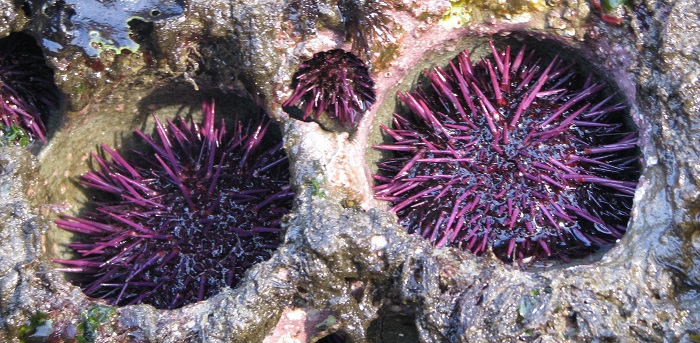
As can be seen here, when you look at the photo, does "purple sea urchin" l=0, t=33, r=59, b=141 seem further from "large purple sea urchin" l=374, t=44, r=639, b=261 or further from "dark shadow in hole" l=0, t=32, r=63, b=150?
"large purple sea urchin" l=374, t=44, r=639, b=261

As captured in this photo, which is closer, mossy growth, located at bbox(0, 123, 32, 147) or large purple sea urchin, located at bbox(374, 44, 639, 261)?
large purple sea urchin, located at bbox(374, 44, 639, 261)

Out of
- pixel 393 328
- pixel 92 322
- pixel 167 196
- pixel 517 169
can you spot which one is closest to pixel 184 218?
pixel 167 196

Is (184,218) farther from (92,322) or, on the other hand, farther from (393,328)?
(393,328)

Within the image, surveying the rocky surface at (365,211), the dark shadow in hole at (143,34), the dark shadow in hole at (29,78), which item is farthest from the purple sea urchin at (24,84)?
the dark shadow in hole at (143,34)

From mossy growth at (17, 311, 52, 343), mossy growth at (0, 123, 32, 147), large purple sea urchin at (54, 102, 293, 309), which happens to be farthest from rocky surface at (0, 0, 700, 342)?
large purple sea urchin at (54, 102, 293, 309)

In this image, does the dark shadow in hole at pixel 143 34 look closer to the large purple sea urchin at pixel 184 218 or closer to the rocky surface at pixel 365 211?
the rocky surface at pixel 365 211

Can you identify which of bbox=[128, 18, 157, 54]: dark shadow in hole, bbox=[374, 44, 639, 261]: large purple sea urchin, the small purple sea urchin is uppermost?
bbox=[128, 18, 157, 54]: dark shadow in hole
